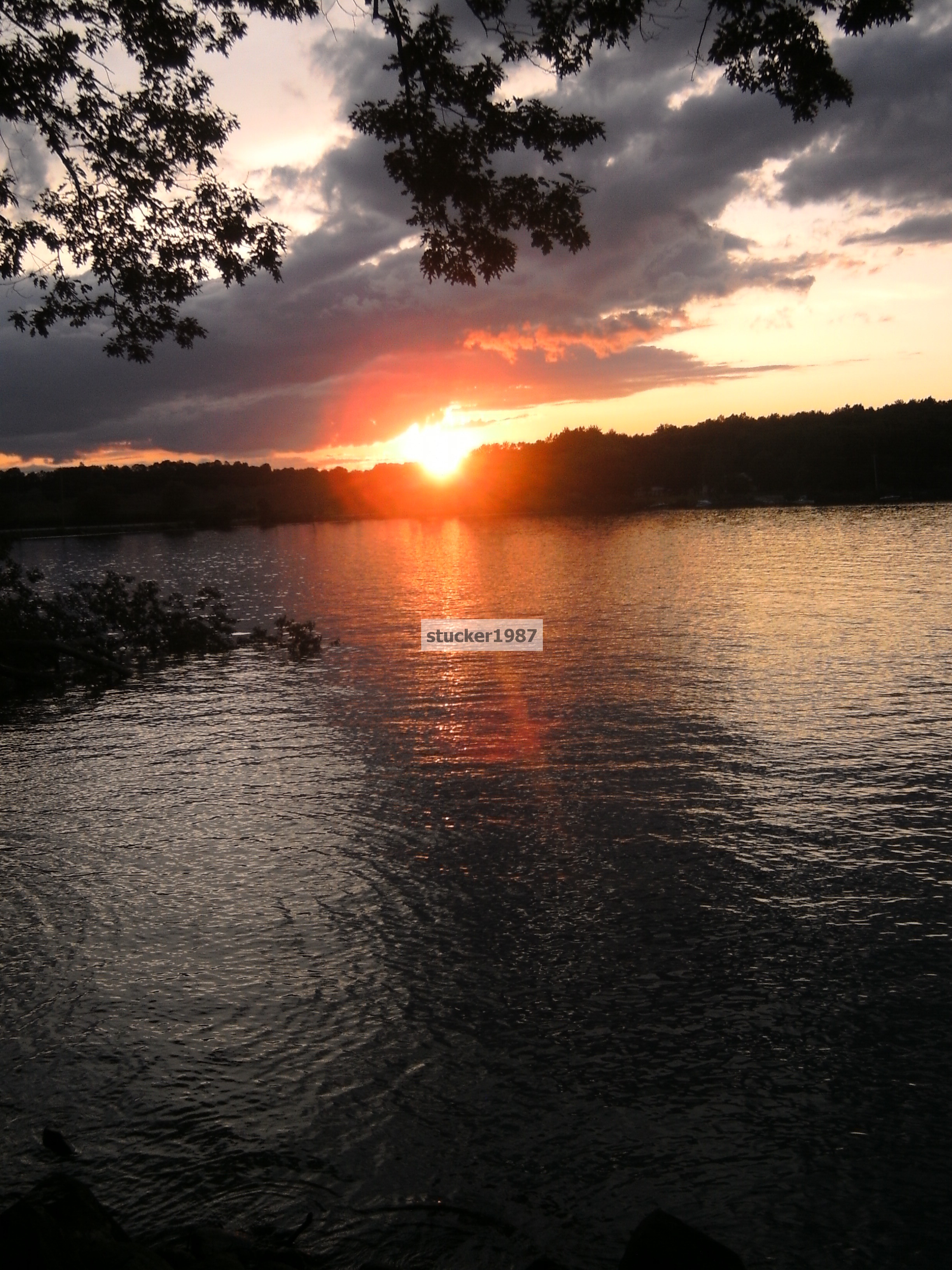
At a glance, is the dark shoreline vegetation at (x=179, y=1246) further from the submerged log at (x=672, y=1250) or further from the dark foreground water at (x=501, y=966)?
the dark foreground water at (x=501, y=966)

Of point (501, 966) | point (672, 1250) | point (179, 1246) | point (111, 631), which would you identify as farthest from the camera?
point (111, 631)

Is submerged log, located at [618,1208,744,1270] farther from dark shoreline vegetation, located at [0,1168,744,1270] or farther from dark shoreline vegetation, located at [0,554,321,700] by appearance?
dark shoreline vegetation, located at [0,554,321,700]

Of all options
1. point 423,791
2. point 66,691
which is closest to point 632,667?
point 423,791

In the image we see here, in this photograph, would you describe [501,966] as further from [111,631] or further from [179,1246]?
[111,631]

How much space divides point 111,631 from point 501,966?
28.8m

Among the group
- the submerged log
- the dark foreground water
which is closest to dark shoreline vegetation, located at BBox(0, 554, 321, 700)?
the dark foreground water

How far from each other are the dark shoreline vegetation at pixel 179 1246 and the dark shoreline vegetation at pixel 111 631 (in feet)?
63.4

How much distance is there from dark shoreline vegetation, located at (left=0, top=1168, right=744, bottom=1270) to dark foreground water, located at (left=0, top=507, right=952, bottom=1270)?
A: 0.32m

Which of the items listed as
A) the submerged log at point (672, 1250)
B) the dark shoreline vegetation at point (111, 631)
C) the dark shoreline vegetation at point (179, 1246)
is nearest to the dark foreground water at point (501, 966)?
the dark shoreline vegetation at point (179, 1246)

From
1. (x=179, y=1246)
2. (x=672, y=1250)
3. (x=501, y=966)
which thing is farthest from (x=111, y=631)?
(x=672, y=1250)

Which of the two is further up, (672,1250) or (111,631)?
(672,1250)

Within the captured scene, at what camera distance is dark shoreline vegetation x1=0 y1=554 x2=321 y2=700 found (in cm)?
2631

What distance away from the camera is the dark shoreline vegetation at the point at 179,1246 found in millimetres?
4270

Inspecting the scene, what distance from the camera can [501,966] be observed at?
9.01 m
